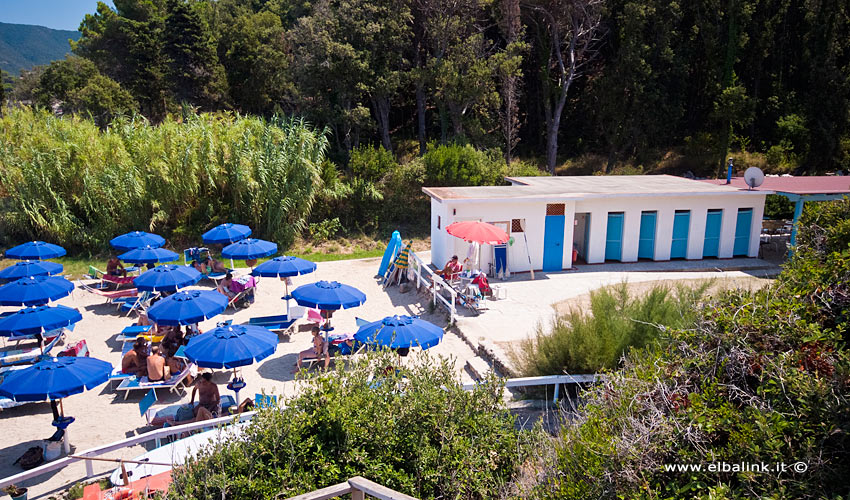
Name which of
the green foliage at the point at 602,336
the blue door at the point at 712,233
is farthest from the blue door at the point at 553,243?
the green foliage at the point at 602,336

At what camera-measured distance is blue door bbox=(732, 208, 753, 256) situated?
59.7 feet

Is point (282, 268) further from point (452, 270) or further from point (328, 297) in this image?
point (452, 270)

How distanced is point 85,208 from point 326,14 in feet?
52.0

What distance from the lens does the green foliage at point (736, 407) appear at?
3857mm

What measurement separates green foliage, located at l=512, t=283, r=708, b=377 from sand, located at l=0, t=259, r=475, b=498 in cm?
160

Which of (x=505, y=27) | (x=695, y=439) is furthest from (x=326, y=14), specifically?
(x=695, y=439)

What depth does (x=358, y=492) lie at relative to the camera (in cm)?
431

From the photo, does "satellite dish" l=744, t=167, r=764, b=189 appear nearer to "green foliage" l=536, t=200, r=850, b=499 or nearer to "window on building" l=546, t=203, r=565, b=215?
"window on building" l=546, t=203, r=565, b=215

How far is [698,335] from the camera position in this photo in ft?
17.3

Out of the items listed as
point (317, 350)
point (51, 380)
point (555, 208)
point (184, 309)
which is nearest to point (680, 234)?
point (555, 208)

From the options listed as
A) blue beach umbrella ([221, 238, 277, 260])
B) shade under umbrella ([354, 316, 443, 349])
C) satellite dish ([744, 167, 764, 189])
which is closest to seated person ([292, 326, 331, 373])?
shade under umbrella ([354, 316, 443, 349])

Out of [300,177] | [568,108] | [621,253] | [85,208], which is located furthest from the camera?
[568,108]

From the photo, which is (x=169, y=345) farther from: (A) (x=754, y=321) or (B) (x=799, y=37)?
(B) (x=799, y=37)

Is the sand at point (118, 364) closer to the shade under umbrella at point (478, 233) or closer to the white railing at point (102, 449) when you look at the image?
the white railing at point (102, 449)
